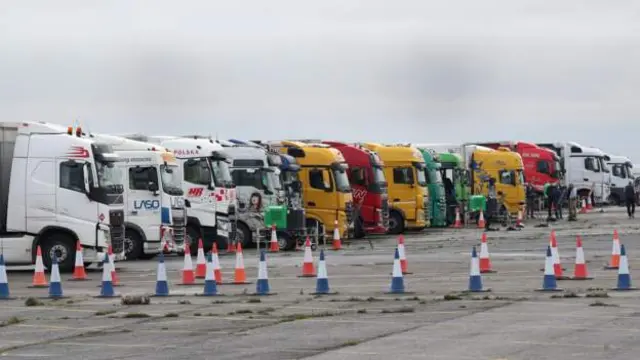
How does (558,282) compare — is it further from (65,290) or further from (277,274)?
(65,290)

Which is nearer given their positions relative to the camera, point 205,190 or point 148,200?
point 148,200

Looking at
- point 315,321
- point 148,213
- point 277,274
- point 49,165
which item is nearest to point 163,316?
point 315,321

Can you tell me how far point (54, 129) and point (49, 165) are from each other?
2.87 feet

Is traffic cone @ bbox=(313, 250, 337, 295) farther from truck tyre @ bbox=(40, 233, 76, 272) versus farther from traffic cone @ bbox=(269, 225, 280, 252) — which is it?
traffic cone @ bbox=(269, 225, 280, 252)

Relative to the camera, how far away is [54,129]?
30.7 meters

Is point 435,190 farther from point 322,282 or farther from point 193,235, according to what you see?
point 322,282

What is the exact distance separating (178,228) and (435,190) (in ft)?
63.3

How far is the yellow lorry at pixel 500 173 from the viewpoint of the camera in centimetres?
5825

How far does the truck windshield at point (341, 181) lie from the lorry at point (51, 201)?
1398 centimetres

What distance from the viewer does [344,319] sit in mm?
17906

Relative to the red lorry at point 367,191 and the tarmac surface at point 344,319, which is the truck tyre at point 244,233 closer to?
the red lorry at point 367,191

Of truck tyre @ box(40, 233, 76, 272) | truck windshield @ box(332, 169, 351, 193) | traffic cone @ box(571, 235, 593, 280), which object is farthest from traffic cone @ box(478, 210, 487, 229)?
traffic cone @ box(571, 235, 593, 280)

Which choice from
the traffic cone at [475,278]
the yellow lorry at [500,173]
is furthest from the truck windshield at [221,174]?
the yellow lorry at [500,173]

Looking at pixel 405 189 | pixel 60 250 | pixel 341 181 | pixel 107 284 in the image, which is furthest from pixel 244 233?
pixel 107 284
